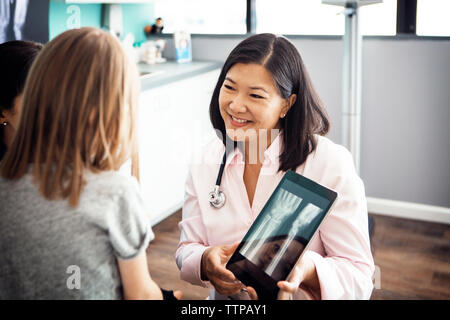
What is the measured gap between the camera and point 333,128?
130 inches

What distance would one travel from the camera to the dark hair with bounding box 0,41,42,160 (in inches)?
49.4

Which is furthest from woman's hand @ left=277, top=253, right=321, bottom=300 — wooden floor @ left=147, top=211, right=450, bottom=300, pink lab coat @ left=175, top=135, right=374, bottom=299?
wooden floor @ left=147, top=211, right=450, bottom=300

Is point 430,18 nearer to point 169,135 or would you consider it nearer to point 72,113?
point 169,135

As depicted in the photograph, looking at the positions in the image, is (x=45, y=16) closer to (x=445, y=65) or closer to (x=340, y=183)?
(x=340, y=183)

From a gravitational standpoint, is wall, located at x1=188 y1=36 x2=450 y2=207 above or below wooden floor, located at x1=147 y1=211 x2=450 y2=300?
above

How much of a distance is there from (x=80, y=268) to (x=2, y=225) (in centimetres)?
14

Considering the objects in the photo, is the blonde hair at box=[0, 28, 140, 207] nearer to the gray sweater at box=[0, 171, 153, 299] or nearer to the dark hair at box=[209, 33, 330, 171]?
the gray sweater at box=[0, 171, 153, 299]

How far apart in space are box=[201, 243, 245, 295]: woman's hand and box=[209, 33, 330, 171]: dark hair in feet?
0.87

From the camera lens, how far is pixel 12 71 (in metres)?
1.26

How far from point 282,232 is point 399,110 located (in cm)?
237

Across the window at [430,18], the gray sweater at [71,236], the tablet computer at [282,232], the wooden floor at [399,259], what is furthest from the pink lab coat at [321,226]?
the window at [430,18]

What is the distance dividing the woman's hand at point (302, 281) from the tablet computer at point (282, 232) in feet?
0.05

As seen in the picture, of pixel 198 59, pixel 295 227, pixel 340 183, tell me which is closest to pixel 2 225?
pixel 295 227

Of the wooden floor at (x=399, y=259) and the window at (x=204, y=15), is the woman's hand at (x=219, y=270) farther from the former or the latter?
the window at (x=204, y=15)
